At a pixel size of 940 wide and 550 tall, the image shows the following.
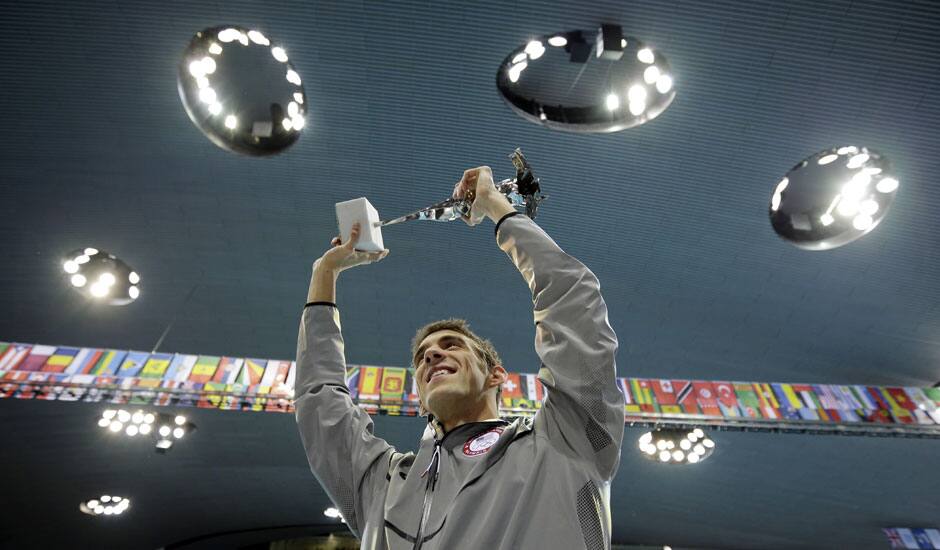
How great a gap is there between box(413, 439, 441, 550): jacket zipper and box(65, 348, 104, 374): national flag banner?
6.21m

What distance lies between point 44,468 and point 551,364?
1213 centimetres

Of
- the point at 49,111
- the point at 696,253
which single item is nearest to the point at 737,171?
the point at 696,253

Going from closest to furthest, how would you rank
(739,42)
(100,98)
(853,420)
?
1. (739,42)
2. (100,98)
3. (853,420)

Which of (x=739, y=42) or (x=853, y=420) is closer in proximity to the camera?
(x=739, y=42)

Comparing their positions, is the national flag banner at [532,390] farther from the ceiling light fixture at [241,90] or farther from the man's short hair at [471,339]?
the man's short hair at [471,339]

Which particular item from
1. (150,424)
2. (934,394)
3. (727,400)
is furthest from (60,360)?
(934,394)

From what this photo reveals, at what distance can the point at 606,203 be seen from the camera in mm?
5707

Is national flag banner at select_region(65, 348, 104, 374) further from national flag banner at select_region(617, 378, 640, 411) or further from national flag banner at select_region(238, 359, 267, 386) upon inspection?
national flag banner at select_region(617, 378, 640, 411)

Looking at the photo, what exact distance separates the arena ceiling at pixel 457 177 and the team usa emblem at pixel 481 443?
3.98 meters

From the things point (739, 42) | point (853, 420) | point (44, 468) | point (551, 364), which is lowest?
point (551, 364)

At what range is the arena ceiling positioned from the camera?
460 centimetres

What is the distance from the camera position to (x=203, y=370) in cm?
619

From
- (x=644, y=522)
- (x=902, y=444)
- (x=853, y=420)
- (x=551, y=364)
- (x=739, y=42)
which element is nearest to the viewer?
(x=551, y=364)

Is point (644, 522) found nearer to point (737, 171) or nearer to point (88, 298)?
point (737, 171)
